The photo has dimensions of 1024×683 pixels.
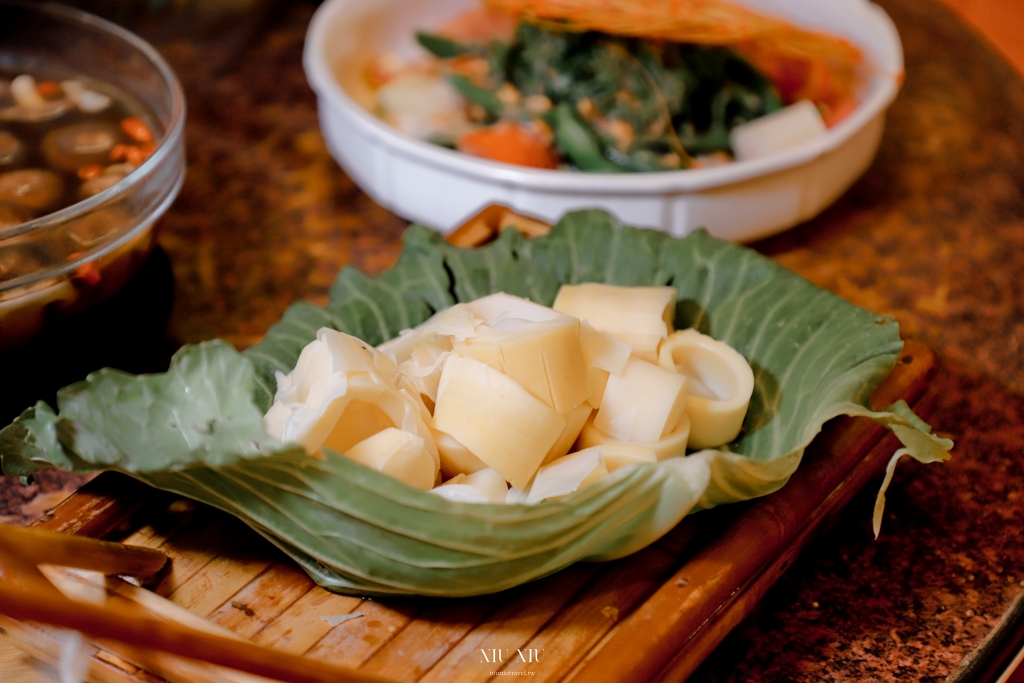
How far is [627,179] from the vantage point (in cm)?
129

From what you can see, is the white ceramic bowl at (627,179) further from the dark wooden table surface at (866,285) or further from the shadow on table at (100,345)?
the shadow on table at (100,345)

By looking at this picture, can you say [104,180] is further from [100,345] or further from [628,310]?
[628,310]

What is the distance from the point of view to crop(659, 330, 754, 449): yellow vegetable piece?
0.87 meters

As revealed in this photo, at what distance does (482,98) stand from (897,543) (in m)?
1.07

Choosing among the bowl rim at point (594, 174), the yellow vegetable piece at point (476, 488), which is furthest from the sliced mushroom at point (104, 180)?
the yellow vegetable piece at point (476, 488)

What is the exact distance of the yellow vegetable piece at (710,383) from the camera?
0.87 m

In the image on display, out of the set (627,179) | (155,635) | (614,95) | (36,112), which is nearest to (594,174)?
(627,179)

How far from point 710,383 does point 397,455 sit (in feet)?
1.23

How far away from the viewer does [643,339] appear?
0.91 meters

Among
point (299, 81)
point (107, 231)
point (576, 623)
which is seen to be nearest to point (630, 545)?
point (576, 623)

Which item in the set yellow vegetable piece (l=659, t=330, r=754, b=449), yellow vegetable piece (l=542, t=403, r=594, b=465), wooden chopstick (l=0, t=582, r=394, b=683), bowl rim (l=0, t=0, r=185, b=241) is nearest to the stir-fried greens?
bowl rim (l=0, t=0, r=185, b=241)

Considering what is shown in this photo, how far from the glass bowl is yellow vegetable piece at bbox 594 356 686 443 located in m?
0.61

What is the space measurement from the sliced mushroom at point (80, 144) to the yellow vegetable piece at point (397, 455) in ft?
2.18

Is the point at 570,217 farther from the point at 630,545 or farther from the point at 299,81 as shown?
the point at 299,81
